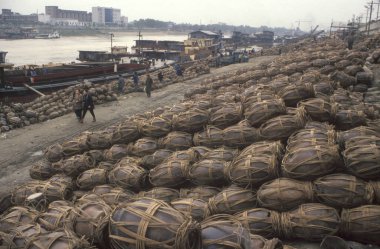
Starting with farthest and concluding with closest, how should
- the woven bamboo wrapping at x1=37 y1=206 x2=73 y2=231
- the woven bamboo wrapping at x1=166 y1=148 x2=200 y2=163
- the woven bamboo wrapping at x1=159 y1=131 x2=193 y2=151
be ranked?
the woven bamboo wrapping at x1=159 y1=131 x2=193 y2=151
the woven bamboo wrapping at x1=166 y1=148 x2=200 y2=163
the woven bamboo wrapping at x1=37 y1=206 x2=73 y2=231

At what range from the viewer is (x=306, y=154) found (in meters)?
6.61

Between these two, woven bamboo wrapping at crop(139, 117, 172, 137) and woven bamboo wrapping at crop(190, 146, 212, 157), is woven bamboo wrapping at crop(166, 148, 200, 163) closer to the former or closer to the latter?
woven bamboo wrapping at crop(190, 146, 212, 157)

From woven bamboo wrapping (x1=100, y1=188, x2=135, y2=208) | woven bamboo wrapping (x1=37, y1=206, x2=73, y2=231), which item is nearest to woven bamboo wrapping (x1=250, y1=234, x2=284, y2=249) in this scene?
woven bamboo wrapping (x1=100, y1=188, x2=135, y2=208)

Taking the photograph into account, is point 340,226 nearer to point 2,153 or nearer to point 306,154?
point 306,154

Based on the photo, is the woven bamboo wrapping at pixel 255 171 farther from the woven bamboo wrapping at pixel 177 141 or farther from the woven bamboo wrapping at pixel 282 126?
the woven bamboo wrapping at pixel 177 141

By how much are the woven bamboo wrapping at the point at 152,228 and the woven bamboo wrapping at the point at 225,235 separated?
19 centimetres

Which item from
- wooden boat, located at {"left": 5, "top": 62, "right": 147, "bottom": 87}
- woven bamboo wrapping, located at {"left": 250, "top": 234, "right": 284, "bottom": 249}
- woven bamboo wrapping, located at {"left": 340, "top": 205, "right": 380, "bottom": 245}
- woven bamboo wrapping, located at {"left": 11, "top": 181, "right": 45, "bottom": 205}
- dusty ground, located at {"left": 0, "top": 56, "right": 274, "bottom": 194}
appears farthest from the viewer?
wooden boat, located at {"left": 5, "top": 62, "right": 147, "bottom": 87}

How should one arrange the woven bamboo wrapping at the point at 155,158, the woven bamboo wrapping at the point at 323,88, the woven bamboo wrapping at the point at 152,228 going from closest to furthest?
1. the woven bamboo wrapping at the point at 152,228
2. the woven bamboo wrapping at the point at 155,158
3. the woven bamboo wrapping at the point at 323,88

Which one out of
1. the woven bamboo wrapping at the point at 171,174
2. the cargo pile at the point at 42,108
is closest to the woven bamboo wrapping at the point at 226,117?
the woven bamboo wrapping at the point at 171,174

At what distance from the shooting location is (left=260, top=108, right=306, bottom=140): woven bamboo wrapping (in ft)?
26.3

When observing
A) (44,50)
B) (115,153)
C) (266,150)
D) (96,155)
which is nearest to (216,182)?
(266,150)

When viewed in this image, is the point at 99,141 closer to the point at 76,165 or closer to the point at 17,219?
the point at 76,165

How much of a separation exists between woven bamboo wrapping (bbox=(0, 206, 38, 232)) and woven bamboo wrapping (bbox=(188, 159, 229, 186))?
3.35m

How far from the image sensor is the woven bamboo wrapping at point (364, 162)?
6180mm
